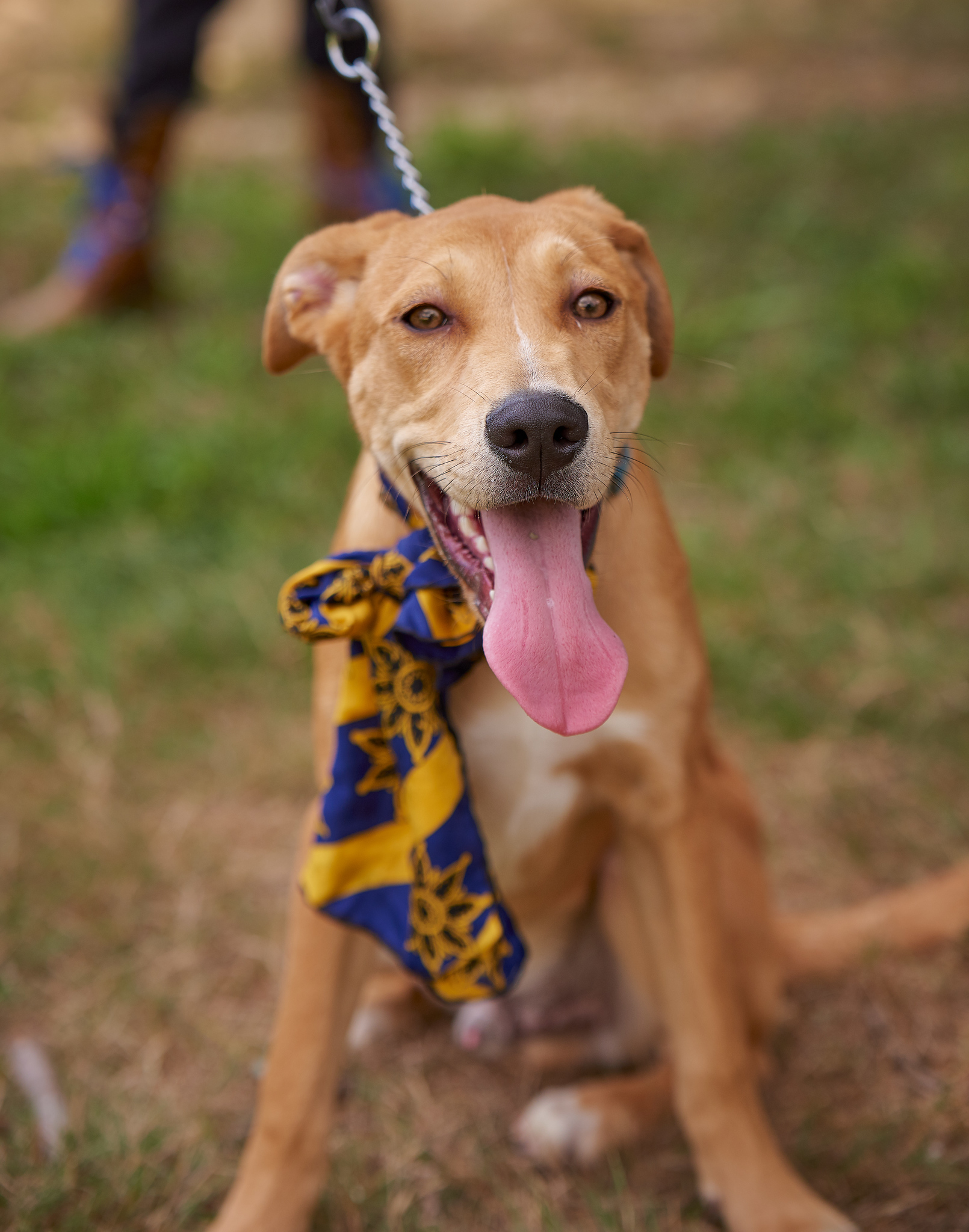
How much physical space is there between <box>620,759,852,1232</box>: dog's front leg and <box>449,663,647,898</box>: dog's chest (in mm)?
145

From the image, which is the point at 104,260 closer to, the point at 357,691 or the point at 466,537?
the point at 357,691

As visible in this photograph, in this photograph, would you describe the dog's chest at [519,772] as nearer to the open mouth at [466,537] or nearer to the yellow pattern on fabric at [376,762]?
the yellow pattern on fabric at [376,762]

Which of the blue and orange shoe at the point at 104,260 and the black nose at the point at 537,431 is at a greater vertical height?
the blue and orange shoe at the point at 104,260

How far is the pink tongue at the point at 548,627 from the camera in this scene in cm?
196

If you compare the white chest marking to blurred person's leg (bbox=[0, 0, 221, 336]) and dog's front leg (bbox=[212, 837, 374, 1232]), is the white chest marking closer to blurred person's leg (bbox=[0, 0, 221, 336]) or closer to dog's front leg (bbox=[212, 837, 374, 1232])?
dog's front leg (bbox=[212, 837, 374, 1232])

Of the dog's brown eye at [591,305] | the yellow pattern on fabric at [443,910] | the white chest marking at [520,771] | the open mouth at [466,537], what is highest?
the dog's brown eye at [591,305]

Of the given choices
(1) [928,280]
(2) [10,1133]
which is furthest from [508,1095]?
(1) [928,280]

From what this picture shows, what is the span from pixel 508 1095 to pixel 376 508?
1411 mm

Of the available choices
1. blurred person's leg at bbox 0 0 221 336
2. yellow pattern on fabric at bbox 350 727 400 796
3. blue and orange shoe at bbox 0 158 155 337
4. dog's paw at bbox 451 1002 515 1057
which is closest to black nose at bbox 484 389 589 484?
yellow pattern on fabric at bbox 350 727 400 796

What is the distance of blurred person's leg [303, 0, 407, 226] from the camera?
529 centimetres

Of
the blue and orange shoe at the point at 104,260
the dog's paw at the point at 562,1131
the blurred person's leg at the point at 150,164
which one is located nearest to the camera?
the dog's paw at the point at 562,1131

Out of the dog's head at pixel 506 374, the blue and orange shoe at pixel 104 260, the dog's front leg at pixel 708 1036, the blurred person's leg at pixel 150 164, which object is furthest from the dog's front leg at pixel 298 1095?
the blue and orange shoe at pixel 104 260

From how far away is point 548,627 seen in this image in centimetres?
199

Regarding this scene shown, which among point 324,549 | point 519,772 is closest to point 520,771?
point 519,772
